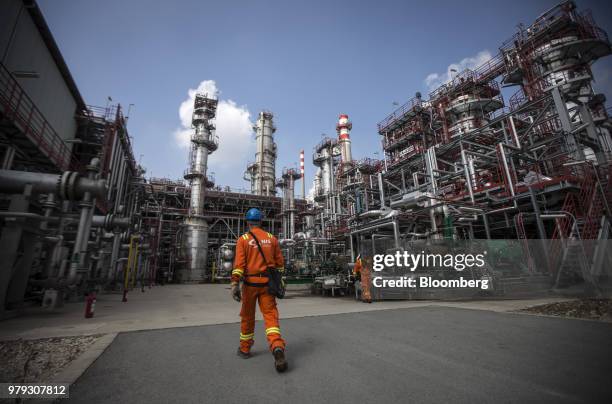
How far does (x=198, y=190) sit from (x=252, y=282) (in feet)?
86.3

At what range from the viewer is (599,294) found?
7.85m

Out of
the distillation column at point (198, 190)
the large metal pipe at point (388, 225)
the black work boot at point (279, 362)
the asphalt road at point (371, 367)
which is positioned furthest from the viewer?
the distillation column at point (198, 190)

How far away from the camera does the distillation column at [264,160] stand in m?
35.5

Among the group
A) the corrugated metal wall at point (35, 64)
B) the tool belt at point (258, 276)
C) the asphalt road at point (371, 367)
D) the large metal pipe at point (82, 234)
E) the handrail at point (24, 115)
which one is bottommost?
the asphalt road at point (371, 367)

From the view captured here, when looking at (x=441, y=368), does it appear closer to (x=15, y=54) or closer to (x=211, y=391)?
(x=211, y=391)

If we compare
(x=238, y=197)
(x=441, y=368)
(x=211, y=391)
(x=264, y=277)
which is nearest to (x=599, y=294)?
(x=441, y=368)

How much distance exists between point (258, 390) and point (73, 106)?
56.0 feet

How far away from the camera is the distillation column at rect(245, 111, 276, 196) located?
35469 millimetres

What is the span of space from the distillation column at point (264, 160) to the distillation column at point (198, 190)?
7239mm

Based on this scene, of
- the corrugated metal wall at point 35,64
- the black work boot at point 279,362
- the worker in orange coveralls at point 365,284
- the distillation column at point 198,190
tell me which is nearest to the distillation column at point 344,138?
the distillation column at point 198,190

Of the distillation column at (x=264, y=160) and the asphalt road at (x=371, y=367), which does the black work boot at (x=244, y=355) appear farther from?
the distillation column at (x=264, y=160)

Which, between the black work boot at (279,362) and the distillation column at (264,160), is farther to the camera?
the distillation column at (264,160)

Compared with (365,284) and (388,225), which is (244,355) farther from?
(388,225)

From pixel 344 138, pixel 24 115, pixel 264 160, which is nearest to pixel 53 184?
pixel 24 115
